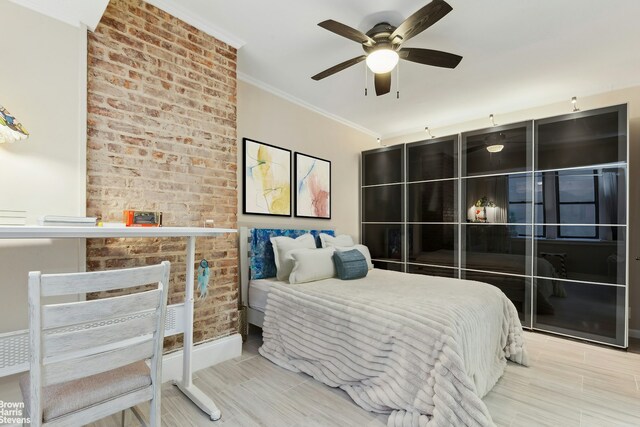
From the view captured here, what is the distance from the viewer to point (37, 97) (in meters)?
1.64

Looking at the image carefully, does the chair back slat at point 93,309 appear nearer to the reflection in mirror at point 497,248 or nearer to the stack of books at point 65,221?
the stack of books at point 65,221

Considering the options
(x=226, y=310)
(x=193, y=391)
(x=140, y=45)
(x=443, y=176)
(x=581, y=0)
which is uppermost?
(x=581, y=0)

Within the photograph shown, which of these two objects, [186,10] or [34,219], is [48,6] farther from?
[34,219]

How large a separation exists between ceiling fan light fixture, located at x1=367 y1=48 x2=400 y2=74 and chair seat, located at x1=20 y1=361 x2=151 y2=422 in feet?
7.80

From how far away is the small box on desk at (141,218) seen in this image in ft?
5.77

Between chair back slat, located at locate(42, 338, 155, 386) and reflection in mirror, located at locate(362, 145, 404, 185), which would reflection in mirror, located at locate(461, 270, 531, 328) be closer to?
reflection in mirror, located at locate(362, 145, 404, 185)

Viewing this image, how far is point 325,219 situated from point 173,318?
2.49 meters

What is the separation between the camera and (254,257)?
298 cm

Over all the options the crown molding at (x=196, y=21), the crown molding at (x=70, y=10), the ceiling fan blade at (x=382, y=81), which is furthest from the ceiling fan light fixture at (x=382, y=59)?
the crown molding at (x=70, y=10)

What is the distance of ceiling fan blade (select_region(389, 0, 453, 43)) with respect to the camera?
1.70 meters

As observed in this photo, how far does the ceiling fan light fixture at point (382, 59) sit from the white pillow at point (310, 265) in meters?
1.72

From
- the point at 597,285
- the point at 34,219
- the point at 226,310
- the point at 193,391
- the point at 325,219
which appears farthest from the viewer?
the point at 325,219

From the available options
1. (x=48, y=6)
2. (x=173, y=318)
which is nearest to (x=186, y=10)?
(x=48, y=6)

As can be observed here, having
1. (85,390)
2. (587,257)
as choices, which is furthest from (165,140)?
(587,257)
